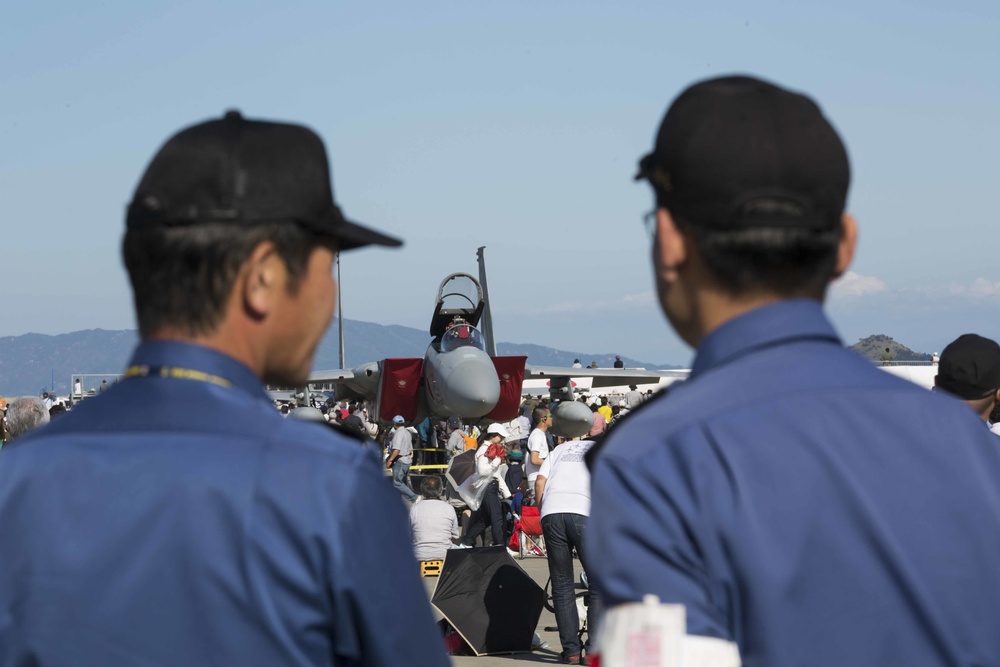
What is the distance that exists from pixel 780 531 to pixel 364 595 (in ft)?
1.99

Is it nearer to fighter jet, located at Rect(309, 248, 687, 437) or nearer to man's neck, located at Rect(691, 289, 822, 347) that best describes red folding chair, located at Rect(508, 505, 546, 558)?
fighter jet, located at Rect(309, 248, 687, 437)

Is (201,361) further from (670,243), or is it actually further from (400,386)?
(400,386)

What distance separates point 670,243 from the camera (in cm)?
173

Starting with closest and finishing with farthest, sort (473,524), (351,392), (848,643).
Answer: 1. (848,643)
2. (473,524)
3. (351,392)

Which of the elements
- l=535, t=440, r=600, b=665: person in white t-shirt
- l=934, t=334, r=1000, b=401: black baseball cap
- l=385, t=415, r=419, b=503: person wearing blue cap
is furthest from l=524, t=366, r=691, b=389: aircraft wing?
l=934, t=334, r=1000, b=401: black baseball cap

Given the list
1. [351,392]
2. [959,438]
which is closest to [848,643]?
[959,438]

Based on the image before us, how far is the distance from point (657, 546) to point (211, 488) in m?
0.65

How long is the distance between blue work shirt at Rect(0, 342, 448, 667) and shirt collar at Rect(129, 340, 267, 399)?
3.6 inches

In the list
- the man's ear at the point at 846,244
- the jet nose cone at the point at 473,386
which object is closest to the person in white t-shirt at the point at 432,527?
the jet nose cone at the point at 473,386

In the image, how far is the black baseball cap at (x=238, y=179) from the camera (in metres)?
1.84

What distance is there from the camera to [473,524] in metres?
15.6

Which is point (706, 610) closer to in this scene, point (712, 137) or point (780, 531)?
point (780, 531)

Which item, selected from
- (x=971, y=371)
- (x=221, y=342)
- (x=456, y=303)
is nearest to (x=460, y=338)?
(x=456, y=303)

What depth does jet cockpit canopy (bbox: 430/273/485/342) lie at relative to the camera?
25266 millimetres
